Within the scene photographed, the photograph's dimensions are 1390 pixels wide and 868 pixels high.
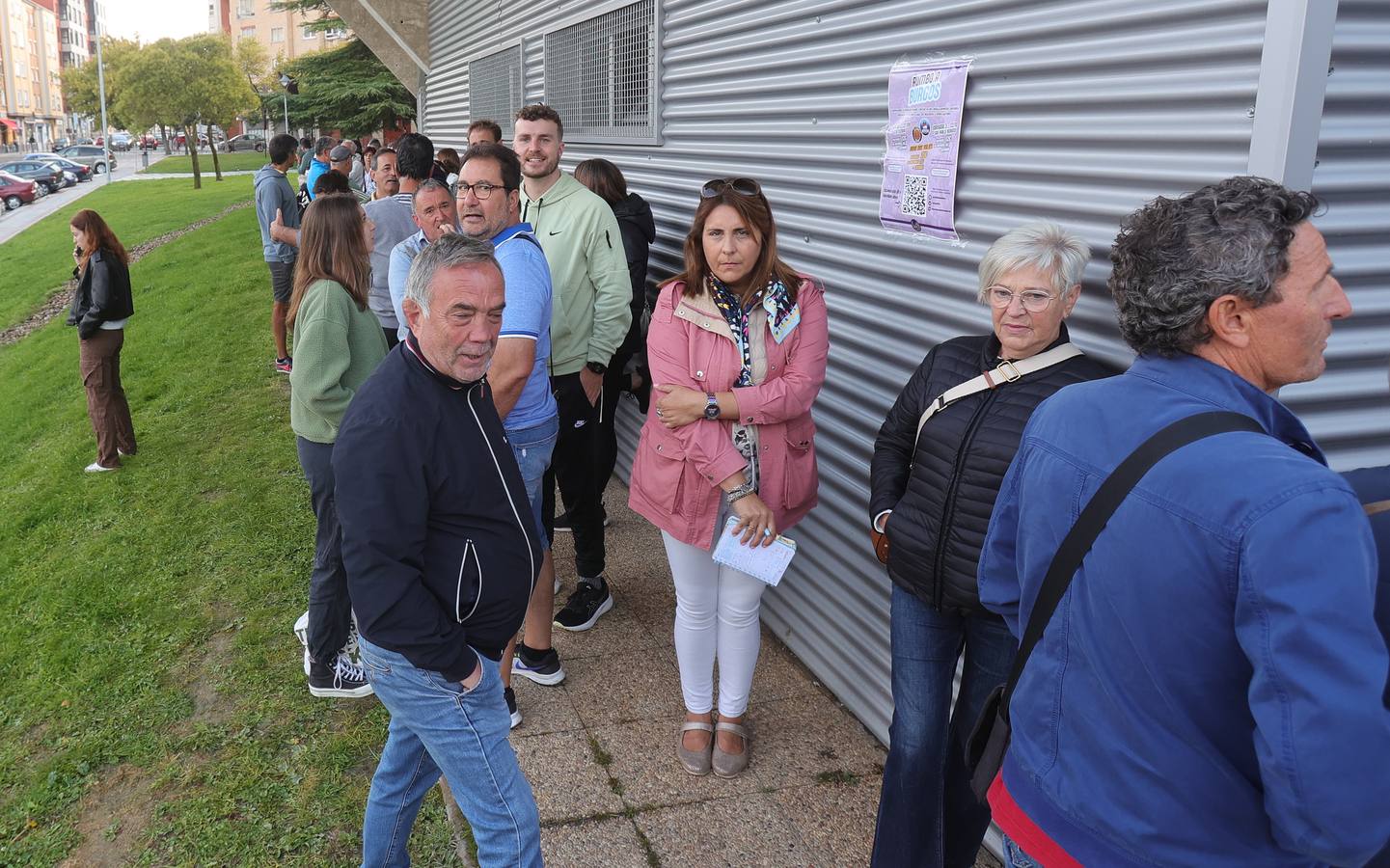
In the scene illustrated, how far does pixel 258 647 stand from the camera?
5051 millimetres

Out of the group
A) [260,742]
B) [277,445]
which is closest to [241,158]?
[277,445]

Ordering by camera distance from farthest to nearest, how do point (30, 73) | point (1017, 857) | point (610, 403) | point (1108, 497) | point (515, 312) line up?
point (30, 73), point (610, 403), point (515, 312), point (1017, 857), point (1108, 497)

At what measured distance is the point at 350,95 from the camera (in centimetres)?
2645

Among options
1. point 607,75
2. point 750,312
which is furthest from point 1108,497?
point 607,75

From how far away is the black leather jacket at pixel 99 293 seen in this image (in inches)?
303

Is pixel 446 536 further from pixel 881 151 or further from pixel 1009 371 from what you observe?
pixel 881 151

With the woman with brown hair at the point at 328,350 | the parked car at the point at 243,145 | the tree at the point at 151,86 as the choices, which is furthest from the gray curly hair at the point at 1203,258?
the parked car at the point at 243,145

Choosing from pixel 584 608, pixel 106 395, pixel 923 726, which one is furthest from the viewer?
pixel 106 395

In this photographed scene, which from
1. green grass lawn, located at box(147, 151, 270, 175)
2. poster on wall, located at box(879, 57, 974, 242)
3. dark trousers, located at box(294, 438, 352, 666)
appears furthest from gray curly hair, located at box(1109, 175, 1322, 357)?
green grass lawn, located at box(147, 151, 270, 175)

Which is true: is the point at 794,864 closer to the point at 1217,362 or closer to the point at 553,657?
the point at 553,657

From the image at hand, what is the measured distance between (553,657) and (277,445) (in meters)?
4.98

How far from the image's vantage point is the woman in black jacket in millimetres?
7719

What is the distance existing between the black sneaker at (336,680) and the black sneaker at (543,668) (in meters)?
0.74

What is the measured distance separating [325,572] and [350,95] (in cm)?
2511
